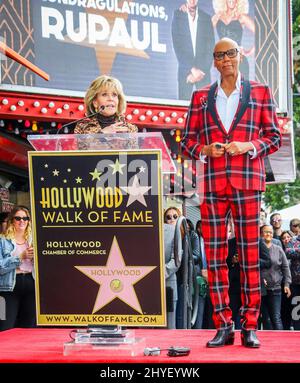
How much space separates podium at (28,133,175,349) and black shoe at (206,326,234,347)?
33 centimetres

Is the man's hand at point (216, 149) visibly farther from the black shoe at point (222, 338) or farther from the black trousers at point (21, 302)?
the black trousers at point (21, 302)

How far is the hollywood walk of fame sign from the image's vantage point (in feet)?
16.8

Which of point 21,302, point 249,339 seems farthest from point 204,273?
point 249,339

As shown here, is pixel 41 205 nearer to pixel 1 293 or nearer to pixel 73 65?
pixel 1 293

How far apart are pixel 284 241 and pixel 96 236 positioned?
6128 millimetres

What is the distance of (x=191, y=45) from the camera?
1188 cm

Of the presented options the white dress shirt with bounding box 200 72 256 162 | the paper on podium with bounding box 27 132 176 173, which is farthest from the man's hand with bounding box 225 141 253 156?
the paper on podium with bounding box 27 132 176 173

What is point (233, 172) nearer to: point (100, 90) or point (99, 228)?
point (99, 228)

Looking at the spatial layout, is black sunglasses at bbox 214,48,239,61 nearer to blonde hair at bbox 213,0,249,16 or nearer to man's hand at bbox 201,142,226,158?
man's hand at bbox 201,142,226,158

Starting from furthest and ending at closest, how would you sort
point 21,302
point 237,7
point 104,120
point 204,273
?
point 237,7
point 204,273
point 21,302
point 104,120

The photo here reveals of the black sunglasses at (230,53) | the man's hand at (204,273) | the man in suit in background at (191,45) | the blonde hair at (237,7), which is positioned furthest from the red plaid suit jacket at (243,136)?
the blonde hair at (237,7)

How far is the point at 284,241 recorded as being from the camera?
10.9 m

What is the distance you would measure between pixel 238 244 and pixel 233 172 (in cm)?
47

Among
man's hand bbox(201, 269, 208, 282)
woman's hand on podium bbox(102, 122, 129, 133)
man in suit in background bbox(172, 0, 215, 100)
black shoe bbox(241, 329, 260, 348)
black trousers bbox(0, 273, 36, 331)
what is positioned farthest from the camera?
man in suit in background bbox(172, 0, 215, 100)
